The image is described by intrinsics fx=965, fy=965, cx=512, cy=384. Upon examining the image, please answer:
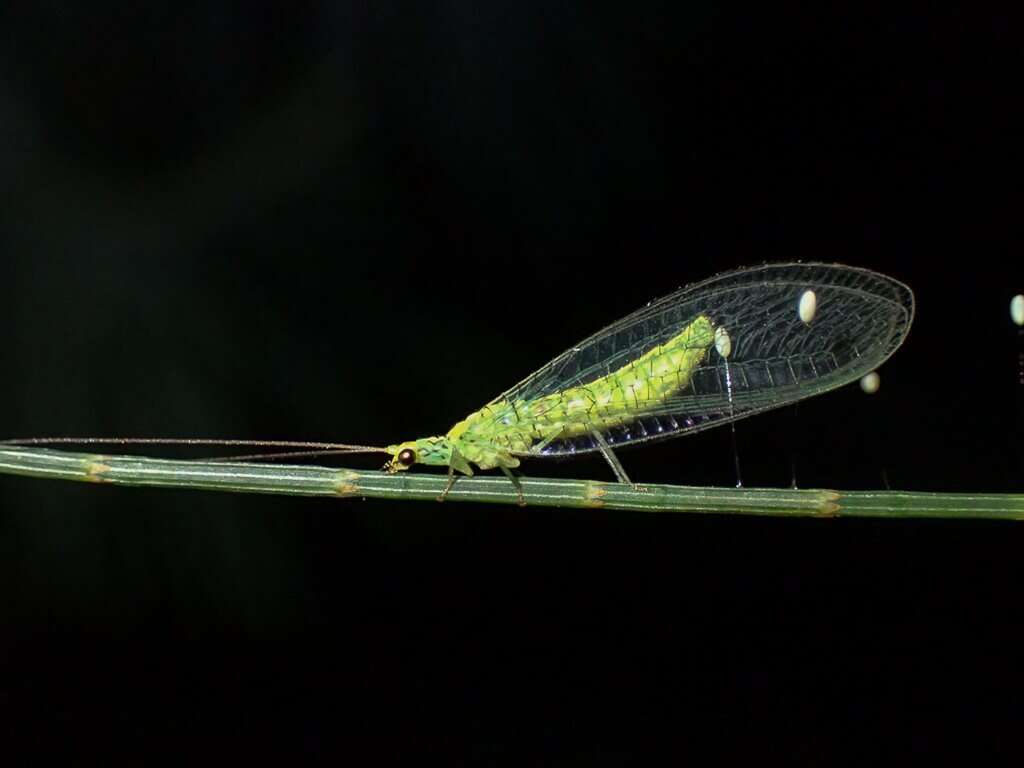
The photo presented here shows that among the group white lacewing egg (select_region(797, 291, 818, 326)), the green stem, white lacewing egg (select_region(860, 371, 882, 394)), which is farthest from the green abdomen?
the green stem

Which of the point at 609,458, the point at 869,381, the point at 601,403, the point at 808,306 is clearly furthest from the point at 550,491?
the point at 808,306

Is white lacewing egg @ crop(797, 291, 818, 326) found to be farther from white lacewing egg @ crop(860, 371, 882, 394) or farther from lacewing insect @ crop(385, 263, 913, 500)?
white lacewing egg @ crop(860, 371, 882, 394)

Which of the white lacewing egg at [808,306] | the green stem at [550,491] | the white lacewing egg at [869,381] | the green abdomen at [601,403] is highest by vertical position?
the white lacewing egg at [808,306]

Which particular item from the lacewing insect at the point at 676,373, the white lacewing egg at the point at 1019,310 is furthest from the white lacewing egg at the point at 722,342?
the white lacewing egg at the point at 1019,310

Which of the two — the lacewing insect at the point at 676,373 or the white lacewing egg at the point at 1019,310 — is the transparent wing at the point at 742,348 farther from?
the white lacewing egg at the point at 1019,310

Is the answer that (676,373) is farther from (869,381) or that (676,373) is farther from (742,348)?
(869,381)
